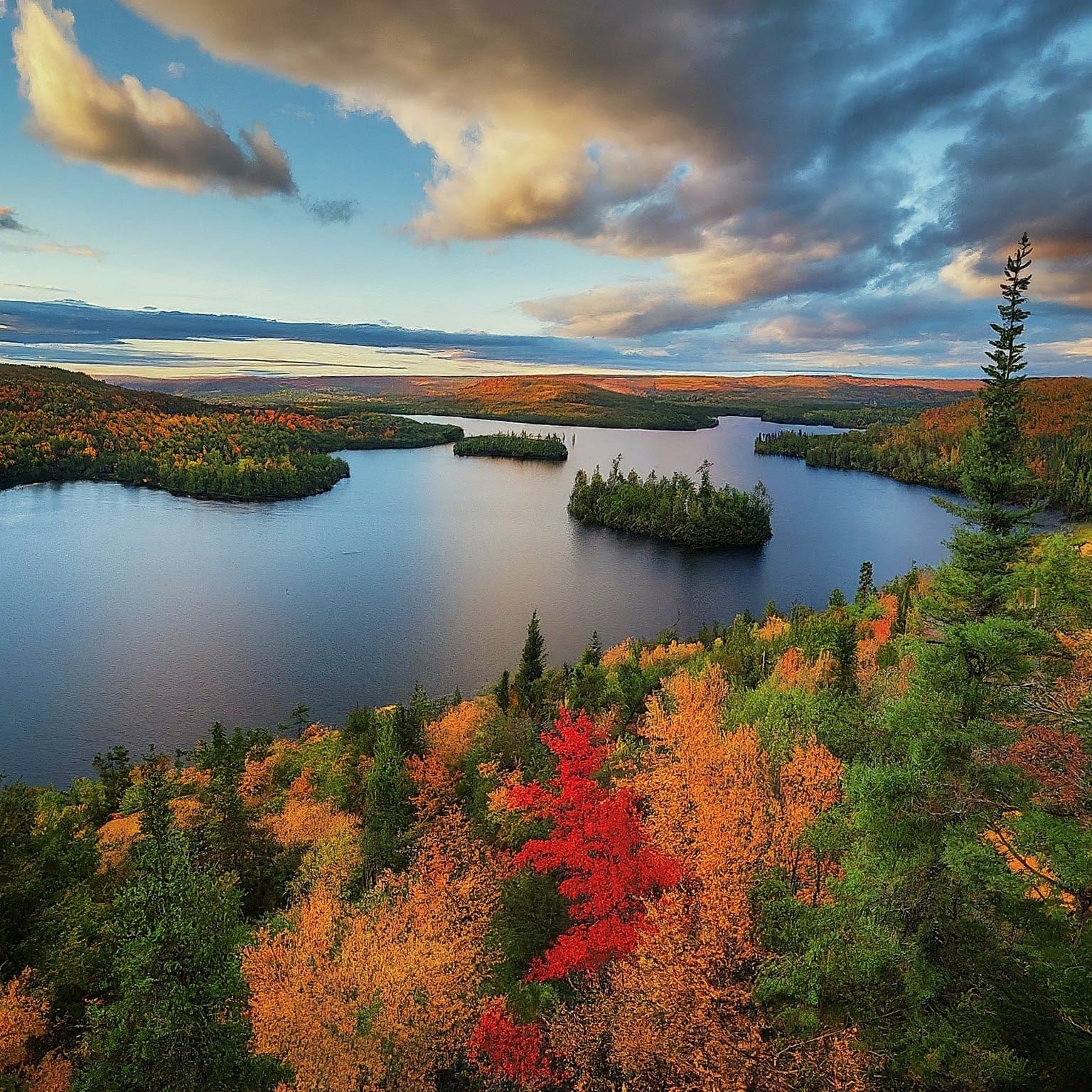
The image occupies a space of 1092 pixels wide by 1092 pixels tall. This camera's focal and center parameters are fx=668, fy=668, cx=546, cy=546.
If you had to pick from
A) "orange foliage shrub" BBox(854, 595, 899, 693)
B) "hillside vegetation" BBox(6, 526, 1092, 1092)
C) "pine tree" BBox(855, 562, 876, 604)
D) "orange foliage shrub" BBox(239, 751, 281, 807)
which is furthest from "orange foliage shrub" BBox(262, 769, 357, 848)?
"pine tree" BBox(855, 562, 876, 604)

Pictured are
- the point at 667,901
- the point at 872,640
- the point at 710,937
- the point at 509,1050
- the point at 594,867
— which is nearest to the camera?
the point at 710,937

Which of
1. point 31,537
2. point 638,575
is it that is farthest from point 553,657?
point 31,537

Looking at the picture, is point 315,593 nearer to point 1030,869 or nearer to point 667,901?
point 667,901

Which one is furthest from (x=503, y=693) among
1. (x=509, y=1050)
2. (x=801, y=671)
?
(x=509, y=1050)

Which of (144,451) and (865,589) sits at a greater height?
(144,451)

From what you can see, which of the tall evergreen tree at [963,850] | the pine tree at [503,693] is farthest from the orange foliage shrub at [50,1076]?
the pine tree at [503,693]

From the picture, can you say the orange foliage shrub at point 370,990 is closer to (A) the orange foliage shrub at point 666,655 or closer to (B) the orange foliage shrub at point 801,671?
(B) the orange foliage shrub at point 801,671

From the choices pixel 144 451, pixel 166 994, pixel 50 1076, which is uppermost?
pixel 166 994
